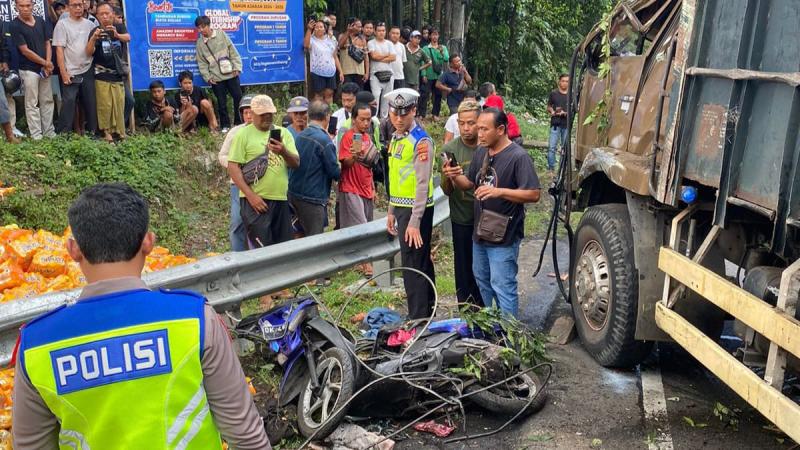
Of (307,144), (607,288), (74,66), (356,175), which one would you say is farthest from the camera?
(74,66)

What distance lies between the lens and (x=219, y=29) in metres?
10.6

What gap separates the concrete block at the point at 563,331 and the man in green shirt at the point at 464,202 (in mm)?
634

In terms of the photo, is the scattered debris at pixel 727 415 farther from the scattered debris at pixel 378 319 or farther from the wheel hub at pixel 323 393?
the wheel hub at pixel 323 393

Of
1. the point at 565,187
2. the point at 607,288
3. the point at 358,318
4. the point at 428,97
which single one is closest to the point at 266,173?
the point at 358,318

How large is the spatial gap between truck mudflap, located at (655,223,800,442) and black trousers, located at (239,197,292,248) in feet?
11.1

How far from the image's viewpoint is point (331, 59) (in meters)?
12.3

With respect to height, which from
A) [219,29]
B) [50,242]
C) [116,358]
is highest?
[219,29]

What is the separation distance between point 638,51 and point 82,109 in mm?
6864

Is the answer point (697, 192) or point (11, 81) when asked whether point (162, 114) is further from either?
point (697, 192)

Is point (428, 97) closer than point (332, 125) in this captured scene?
No

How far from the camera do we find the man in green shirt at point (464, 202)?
19.2ft

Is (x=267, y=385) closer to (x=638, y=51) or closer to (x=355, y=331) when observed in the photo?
(x=355, y=331)

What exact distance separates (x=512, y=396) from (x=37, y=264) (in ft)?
10.4

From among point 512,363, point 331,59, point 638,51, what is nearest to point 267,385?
point 512,363
